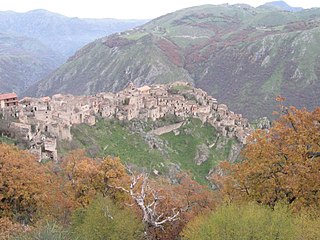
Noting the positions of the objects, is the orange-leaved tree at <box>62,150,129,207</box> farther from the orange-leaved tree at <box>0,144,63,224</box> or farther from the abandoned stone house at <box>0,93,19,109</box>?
the abandoned stone house at <box>0,93,19,109</box>

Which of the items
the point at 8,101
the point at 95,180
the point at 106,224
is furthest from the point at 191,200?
the point at 8,101

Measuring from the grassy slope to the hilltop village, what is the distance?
214cm

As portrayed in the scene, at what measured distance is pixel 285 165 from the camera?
2830 centimetres

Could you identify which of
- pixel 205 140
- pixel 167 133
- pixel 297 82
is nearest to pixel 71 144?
pixel 167 133

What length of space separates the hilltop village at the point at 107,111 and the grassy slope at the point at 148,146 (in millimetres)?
2138

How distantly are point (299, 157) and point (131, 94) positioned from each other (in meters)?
65.2

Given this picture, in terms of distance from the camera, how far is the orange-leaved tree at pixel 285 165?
88.8ft

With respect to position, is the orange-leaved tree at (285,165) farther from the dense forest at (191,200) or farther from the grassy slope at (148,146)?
the grassy slope at (148,146)

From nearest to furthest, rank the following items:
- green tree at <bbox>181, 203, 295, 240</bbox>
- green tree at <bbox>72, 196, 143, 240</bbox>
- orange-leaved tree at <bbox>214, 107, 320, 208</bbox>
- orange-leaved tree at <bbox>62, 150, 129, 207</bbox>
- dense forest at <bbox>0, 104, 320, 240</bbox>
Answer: green tree at <bbox>181, 203, 295, 240</bbox>, dense forest at <bbox>0, 104, 320, 240</bbox>, orange-leaved tree at <bbox>214, 107, 320, 208</bbox>, green tree at <bbox>72, 196, 143, 240</bbox>, orange-leaved tree at <bbox>62, 150, 129, 207</bbox>

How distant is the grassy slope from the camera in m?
69.9

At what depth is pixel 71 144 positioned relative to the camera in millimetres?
65562

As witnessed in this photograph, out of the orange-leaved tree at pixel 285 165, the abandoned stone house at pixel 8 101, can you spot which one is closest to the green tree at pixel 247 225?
the orange-leaved tree at pixel 285 165

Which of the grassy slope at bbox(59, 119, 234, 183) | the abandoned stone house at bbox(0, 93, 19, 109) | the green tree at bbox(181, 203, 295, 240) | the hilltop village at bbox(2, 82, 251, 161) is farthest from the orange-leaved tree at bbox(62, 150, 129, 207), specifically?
the abandoned stone house at bbox(0, 93, 19, 109)

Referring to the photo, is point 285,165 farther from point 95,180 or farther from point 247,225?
point 95,180
